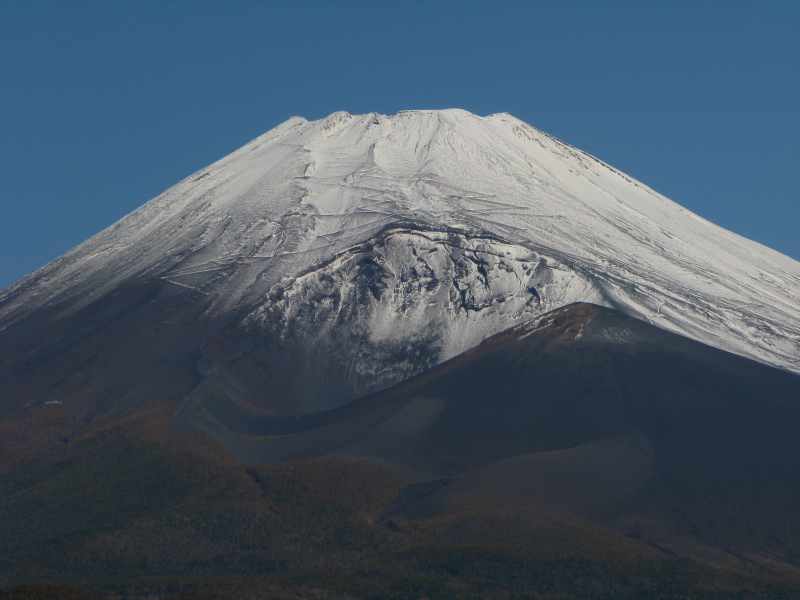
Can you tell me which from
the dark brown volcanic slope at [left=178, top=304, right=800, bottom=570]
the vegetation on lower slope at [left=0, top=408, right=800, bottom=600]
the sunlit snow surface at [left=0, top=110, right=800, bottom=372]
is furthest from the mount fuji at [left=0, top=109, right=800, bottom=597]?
the vegetation on lower slope at [left=0, top=408, right=800, bottom=600]

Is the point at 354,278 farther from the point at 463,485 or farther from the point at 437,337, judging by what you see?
the point at 463,485

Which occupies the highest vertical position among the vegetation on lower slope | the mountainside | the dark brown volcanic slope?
the mountainside

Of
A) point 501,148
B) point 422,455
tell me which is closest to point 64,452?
point 422,455

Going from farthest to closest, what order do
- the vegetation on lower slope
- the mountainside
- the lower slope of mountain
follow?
the mountainside
the lower slope of mountain
the vegetation on lower slope

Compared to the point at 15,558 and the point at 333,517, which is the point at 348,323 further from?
the point at 15,558

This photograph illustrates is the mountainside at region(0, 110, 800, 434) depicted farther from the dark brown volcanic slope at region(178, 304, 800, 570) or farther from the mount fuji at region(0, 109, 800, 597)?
the dark brown volcanic slope at region(178, 304, 800, 570)
